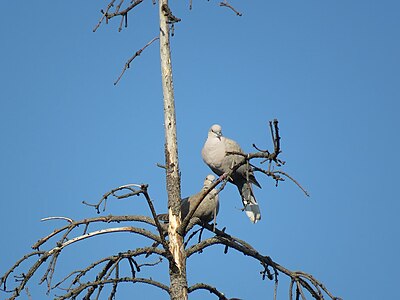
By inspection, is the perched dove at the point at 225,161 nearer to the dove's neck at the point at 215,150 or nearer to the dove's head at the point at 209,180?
the dove's neck at the point at 215,150

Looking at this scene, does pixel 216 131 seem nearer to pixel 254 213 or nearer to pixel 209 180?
pixel 209 180

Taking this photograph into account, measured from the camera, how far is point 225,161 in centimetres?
890

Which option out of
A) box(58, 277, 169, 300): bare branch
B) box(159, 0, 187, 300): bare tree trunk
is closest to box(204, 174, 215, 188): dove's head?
box(159, 0, 187, 300): bare tree trunk

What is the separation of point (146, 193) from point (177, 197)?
0.99 meters

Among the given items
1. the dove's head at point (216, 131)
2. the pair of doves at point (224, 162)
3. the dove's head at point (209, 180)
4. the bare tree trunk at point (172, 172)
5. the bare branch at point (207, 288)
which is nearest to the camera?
the bare tree trunk at point (172, 172)

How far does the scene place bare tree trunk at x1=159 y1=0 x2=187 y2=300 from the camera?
6992 millimetres

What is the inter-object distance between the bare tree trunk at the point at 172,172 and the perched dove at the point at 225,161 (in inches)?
62.0

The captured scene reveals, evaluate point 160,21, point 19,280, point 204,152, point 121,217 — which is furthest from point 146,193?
point 204,152

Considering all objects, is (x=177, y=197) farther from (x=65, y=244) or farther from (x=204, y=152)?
(x=204, y=152)

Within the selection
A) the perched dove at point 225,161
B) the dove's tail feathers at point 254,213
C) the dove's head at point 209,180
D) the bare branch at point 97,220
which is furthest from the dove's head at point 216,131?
the bare branch at point 97,220

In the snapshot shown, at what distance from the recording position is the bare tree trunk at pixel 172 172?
22.9 ft

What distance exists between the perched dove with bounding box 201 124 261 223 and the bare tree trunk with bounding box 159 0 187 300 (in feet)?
5.17

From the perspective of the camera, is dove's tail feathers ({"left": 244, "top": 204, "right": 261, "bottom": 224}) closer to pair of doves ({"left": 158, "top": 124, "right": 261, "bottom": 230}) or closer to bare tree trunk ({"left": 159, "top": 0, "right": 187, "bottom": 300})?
pair of doves ({"left": 158, "top": 124, "right": 261, "bottom": 230})

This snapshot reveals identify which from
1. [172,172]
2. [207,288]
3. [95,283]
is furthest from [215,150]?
[95,283]
